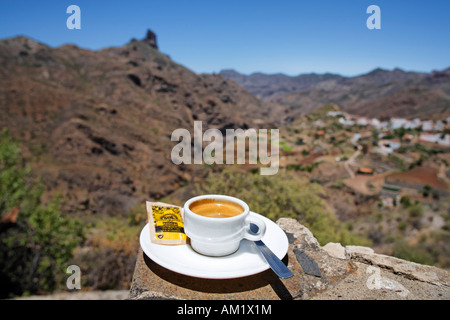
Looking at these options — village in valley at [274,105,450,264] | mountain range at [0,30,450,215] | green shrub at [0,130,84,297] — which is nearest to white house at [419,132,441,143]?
village in valley at [274,105,450,264]

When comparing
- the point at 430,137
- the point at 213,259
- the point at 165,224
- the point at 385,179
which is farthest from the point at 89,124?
the point at 430,137

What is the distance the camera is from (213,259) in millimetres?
1217

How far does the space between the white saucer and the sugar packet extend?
32mm

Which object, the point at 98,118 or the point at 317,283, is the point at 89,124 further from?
the point at 317,283

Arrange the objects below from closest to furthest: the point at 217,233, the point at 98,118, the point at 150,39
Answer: the point at 217,233
the point at 98,118
the point at 150,39

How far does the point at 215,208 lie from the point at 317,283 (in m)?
0.70

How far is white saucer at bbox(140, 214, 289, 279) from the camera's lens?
1.08 metres

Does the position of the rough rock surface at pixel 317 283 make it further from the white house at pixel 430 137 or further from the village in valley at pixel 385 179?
the white house at pixel 430 137

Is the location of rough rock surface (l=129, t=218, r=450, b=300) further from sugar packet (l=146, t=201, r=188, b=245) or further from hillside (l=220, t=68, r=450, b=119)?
hillside (l=220, t=68, r=450, b=119)
